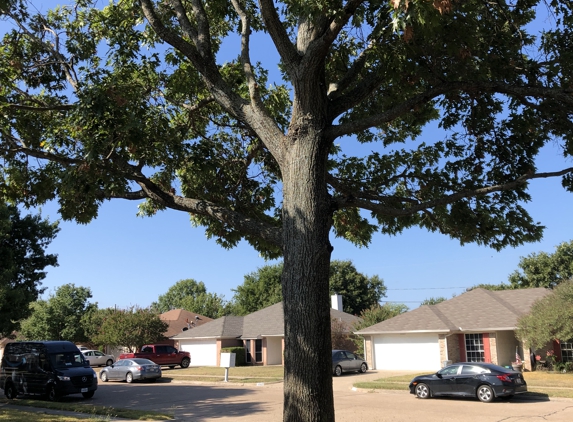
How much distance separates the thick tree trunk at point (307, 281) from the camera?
5750 mm

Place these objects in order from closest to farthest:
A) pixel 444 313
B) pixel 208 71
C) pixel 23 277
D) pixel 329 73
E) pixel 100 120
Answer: pixel 208 71
pixel 100 120
pixel 329 73
pixel 23 277
pixel 444 313

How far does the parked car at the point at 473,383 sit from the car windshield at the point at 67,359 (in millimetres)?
13251

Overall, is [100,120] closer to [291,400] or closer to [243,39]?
[243,39]

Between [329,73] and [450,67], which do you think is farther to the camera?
[329,73]

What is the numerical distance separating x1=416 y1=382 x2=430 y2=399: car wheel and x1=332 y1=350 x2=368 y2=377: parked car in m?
11.4

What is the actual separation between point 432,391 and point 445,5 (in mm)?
17288

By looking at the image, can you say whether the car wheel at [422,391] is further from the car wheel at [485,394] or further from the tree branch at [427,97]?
the tree branch at [427,97]

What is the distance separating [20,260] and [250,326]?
24779 mm

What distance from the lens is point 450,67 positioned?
769 cm

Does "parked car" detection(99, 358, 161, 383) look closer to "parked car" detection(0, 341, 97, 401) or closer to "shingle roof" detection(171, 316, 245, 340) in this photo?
"parked car" detection(0, 341, 97, 401)

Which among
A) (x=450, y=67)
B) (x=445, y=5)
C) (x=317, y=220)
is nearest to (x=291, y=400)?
(x=317, y=220)

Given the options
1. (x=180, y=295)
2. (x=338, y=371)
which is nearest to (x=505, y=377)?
(x=338, y=371)

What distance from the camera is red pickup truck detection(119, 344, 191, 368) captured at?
39.1 meters

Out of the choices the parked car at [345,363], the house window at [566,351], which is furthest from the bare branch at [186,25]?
the house window at [566,351]
